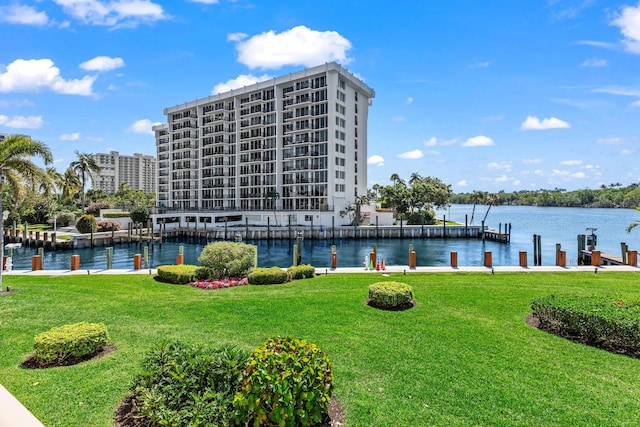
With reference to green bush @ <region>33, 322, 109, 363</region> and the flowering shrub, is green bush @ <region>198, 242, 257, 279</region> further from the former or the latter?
green bush @ <region>33, 322, 109, 363</region>

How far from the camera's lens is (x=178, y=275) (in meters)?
16.3

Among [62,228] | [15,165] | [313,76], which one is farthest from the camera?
[313,76]

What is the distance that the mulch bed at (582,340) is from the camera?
7821mm

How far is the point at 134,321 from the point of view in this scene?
1001cm

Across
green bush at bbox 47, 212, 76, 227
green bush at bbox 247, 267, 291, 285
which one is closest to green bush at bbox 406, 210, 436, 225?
green bush at bbox 247, 267, 291, 285

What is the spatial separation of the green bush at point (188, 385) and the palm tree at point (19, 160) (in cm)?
1266

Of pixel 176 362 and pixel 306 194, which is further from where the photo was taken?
pixel 306 194

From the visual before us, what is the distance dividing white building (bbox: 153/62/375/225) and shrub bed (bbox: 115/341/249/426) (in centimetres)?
5681

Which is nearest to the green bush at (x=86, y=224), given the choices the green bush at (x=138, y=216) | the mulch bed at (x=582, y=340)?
the green bush at (x=138, y=216)

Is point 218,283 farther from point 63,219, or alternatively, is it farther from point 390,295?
point 63,219

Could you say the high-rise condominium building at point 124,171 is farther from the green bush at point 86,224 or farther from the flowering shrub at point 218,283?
the flowering shrub at point 218,283

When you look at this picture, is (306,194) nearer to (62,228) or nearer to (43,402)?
(62,228)

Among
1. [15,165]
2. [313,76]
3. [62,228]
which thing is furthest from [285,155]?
[15,165]

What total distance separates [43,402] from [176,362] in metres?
2.33
